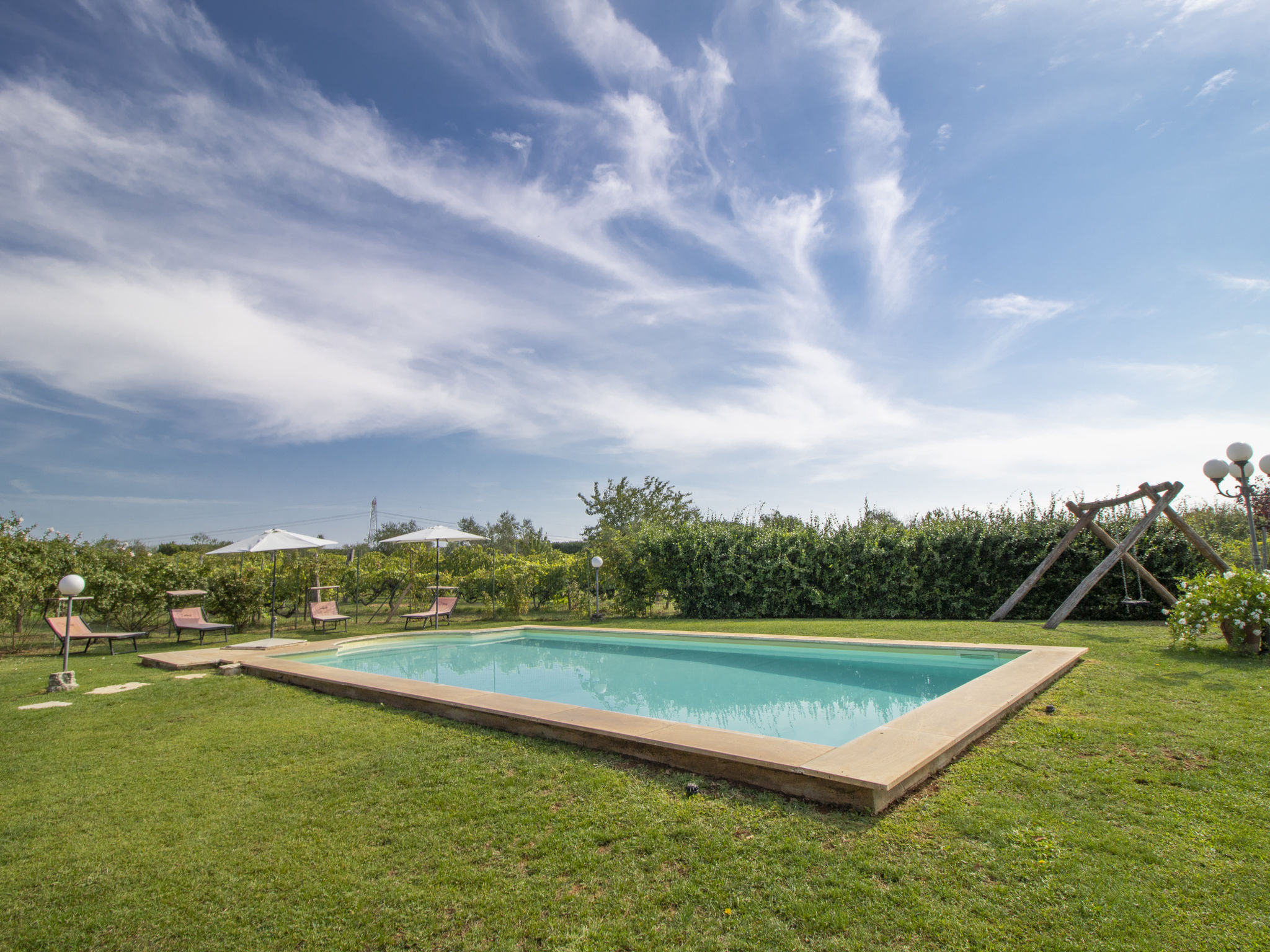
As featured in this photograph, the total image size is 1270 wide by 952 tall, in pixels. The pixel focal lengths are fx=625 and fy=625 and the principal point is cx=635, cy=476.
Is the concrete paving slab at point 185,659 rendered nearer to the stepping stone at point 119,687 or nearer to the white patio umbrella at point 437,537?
the stepping stone at point 119,687

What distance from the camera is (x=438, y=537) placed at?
1440 centimetres

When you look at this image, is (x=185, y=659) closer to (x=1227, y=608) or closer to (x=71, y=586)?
(x=71, y=586)

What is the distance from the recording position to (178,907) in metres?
2.63

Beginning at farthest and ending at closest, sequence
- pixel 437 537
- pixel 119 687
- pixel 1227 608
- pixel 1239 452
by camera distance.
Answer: pixel 437 537, pixel 1239 452, pixel 119 687, pixel 1227 608

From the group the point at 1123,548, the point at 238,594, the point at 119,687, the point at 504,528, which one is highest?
the point at 504,528

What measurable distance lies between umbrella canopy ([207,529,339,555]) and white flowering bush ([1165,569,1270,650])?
13.2 m

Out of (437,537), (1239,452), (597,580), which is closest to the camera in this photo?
(1239,452)

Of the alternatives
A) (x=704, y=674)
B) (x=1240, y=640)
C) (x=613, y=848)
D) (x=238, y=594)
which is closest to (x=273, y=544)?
(x=238, y=594)

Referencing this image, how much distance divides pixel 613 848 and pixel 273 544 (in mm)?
11454

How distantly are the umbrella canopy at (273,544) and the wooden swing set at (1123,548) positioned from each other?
13.0m

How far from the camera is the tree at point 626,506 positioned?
27.8 m

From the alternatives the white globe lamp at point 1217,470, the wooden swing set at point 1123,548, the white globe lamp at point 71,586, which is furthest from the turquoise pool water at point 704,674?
the white globe lamp at point 1217,470

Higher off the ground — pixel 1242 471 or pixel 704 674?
pixel 1242 471

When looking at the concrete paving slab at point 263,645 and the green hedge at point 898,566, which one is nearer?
the concrete paving slab at point 263,645
